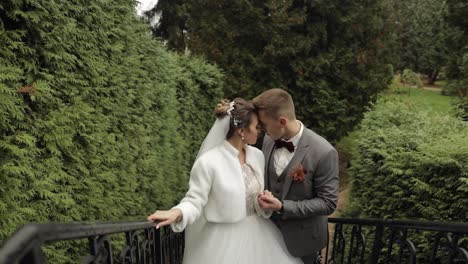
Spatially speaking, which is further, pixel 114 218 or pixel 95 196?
pixel 114 218

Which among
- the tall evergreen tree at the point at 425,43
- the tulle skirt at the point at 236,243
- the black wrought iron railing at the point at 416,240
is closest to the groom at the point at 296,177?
the tulle skirt at the point at 236,243

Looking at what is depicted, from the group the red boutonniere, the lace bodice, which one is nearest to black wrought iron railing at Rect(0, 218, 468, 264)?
the red boutonniere

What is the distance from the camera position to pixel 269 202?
279 centimetres

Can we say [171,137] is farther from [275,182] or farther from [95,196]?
[275,182]

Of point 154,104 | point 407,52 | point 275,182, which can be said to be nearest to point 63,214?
point 275,182

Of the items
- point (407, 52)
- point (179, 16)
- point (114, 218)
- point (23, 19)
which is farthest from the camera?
point (407, 52)

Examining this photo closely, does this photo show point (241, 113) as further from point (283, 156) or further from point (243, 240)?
point (243, 240)

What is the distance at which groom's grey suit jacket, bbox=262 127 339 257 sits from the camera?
112 inches

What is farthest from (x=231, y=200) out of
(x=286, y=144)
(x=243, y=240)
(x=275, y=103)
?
(x=275, y=103)

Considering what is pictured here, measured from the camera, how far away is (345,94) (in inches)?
518

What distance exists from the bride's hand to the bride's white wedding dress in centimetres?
56

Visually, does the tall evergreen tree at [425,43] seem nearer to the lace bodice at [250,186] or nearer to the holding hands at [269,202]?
the lace bodice at [250,186]

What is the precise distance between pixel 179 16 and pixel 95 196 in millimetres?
15113

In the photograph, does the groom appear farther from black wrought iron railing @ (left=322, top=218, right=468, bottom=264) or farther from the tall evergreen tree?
the tall evergreen tree
